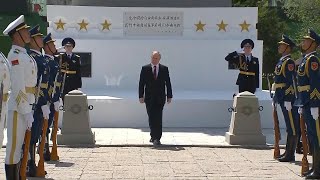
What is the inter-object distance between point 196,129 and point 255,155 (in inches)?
137

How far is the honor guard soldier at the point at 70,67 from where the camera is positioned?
42.8ft

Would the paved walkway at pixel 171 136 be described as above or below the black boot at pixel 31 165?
below

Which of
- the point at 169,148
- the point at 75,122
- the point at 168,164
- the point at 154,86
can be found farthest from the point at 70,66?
the point at 168,164

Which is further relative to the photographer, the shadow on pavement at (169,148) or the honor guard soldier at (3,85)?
the shadow on pavement at (169,148)

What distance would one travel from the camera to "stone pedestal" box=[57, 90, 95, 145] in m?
12.0

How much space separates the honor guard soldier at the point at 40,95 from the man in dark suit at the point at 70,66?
4.03 m

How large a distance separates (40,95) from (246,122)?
15.5ft

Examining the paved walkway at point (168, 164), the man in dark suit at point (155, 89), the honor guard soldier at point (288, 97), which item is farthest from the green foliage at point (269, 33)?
the honor guard soldier at point (288, 97)

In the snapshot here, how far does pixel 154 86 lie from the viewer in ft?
40.6

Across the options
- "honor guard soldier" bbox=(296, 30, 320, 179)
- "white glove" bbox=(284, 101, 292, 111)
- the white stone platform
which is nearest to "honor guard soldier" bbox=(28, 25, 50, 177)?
"honor guard soldier" bbox=(296, 30, 320, 179)

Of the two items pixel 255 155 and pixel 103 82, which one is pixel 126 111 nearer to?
pixel 103 82

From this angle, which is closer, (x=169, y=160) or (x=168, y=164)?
(x=168, y=164)

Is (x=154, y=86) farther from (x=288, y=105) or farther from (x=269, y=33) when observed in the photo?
(x=269, y=33)

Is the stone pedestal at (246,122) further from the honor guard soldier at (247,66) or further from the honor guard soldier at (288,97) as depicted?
the honor guard soldier at (288,97)
